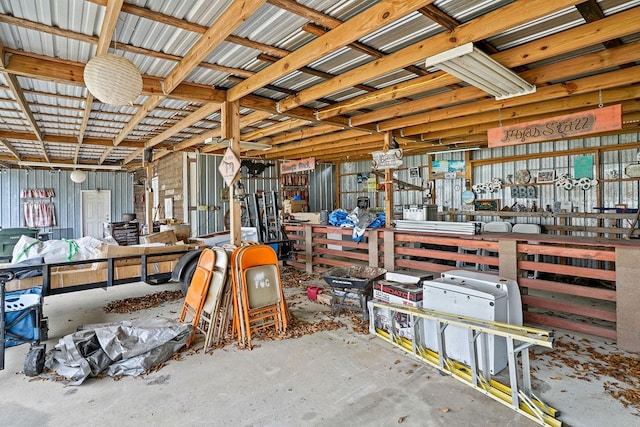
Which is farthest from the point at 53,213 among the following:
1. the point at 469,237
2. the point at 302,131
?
the point at 469,237

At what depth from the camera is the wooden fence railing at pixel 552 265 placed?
368cm

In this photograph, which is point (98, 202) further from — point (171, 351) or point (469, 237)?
point (469, 237)

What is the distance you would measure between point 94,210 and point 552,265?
15.8m

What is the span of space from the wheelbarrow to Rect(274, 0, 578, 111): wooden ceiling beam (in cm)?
251

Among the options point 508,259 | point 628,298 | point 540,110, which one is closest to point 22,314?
point 508,259

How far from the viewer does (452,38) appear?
127 inches

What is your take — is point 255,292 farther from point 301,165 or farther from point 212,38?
point 301,165

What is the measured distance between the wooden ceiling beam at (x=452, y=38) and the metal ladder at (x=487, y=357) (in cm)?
240

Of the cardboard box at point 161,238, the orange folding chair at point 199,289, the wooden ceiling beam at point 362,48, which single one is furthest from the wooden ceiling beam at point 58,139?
the wooden ceiling beam at point 362,48

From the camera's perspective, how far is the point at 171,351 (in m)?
3.48

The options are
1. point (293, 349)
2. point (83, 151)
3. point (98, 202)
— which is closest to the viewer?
point (293, 349)

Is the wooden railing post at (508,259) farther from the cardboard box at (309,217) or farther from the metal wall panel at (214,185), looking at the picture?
the metal wall panel at (214,185)

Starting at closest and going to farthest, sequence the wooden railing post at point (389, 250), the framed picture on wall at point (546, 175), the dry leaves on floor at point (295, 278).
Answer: the wooden railing post at point (389, 250), the dry leaves on floor at point (295, 278), the framed picture on wall at point (546, 175)

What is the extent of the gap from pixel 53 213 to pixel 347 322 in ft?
44.8
